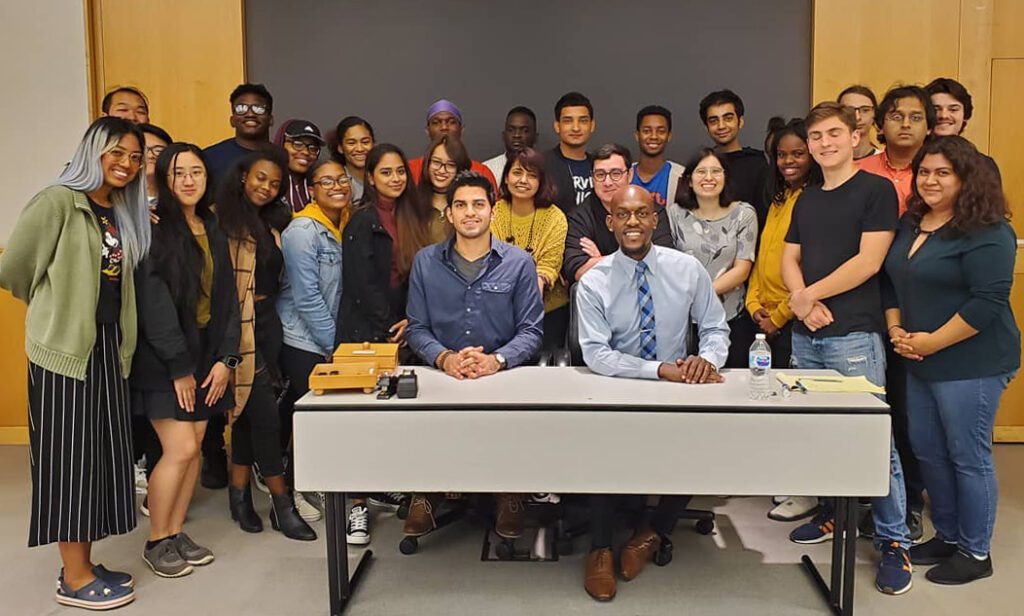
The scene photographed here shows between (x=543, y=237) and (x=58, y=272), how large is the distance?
1964 millimetres

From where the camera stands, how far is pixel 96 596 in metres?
3.01

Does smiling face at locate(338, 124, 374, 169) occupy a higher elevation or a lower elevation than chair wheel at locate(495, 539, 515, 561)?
higher

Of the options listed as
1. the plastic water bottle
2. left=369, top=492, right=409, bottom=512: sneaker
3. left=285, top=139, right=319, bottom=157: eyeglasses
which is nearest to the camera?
the plastic water bottle

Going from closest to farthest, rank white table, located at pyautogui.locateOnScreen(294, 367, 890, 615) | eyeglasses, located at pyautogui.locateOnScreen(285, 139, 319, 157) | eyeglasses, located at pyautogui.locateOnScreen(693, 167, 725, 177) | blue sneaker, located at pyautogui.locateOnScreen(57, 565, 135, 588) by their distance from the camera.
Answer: white table, located at pyautogui.locateOnScreen(294, 367, 890, 615), blue sneaker, located at pyautogui.locateOnScreen(57, 565, 135, 588), eyeglasses, located at pyautogui.locateOnScreen(693, 167, 725, 177), eyeglasses, located at pyautogui.locateOnScreen(285, 139, 319, 157)

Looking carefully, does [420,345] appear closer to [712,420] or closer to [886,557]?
[712,420]

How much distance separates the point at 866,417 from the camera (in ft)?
8.56

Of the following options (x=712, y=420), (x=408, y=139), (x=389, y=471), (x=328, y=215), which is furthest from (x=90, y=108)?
(x=712, y=420)

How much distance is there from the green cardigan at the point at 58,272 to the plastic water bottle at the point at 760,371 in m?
2.22

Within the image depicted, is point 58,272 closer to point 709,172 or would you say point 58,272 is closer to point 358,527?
point 358,527

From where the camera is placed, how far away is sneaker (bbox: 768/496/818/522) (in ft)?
12.4

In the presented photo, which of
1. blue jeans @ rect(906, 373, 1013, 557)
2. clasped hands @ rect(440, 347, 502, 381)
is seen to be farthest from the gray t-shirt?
clasped hands @ rect(440, 347, 502, 381)

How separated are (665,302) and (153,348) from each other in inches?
75.8

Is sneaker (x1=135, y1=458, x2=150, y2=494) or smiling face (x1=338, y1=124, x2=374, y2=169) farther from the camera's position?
sneaker (x1=135, y1=458, x2=150, y2=494)

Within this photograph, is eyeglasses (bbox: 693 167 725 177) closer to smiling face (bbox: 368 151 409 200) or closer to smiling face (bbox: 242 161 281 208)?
smiling face (bbox: 368 151 409 200)
